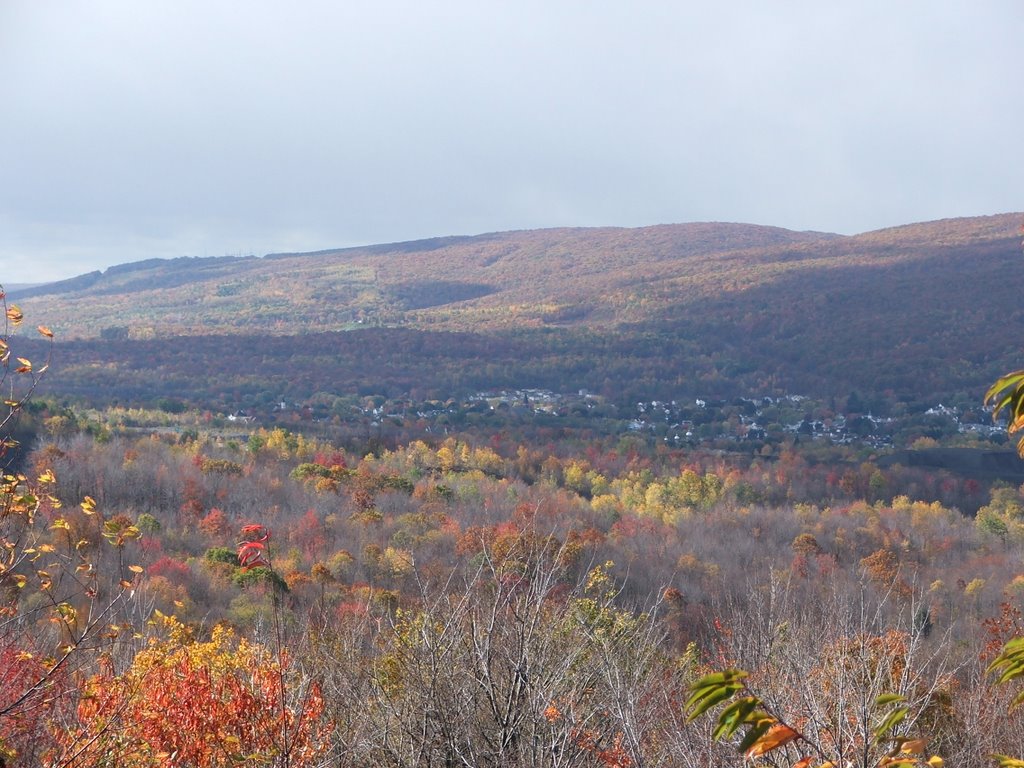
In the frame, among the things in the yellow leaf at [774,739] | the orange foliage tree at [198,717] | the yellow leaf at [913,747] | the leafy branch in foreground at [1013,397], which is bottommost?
the orange foliage tree at [198,717]

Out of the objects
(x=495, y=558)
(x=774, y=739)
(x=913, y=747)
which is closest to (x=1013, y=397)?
(x=913, y=747)

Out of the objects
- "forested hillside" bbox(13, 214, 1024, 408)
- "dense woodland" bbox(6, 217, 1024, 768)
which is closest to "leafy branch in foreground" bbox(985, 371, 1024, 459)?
"dense woodland" bbox(6, 217, 1024, 768)

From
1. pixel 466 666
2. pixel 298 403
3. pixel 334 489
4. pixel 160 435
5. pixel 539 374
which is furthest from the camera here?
pixel 539 374

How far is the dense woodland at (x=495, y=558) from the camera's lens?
715 cm

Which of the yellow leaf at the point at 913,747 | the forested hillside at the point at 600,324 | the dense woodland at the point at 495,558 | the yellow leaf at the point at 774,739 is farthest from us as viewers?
the forested hillside at the point at 600,324

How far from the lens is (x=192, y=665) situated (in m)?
8.05

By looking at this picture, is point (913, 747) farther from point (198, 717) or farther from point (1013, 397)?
point (198, 717)

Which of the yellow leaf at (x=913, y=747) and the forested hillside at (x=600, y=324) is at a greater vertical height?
the yellow leaf at (x=913, y=747)

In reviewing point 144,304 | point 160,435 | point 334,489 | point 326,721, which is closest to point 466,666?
point 326,721

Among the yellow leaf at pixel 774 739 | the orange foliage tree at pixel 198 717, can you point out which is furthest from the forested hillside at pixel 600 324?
the yellow leaf at pixel 774 739

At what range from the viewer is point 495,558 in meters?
28.7

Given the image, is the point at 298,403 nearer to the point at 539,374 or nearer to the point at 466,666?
the point at 539,374

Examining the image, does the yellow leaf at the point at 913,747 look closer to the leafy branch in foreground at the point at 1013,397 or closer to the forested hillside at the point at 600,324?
the leafy branch in foreground at the point at 1013,397

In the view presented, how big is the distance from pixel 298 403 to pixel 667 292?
59881mm
